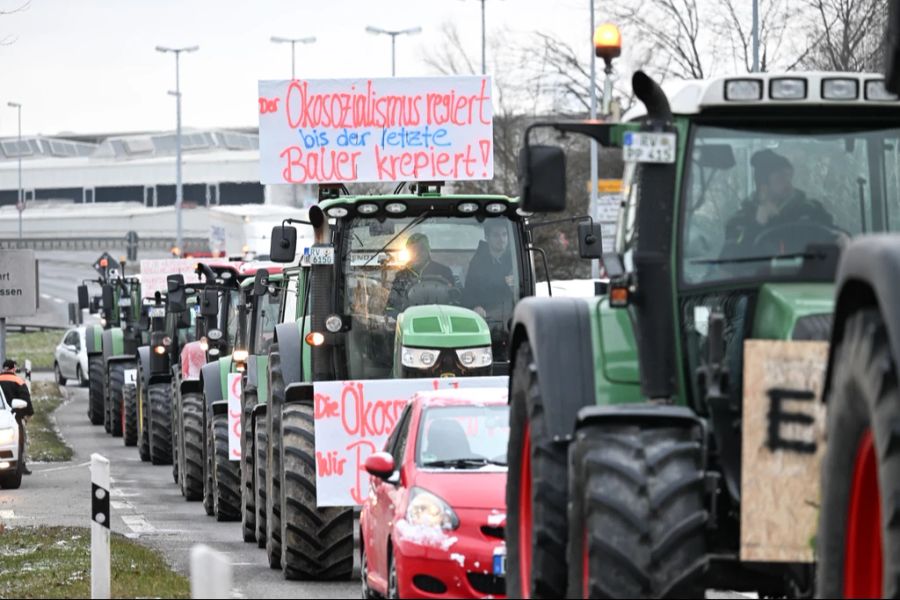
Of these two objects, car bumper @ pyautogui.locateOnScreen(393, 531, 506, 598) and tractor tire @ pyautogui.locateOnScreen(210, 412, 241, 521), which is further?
tractor tire @ pyautogui.locateOnScreen(210, 412, 241, 521)

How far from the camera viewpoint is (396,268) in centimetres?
1705

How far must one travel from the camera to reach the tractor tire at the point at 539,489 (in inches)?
370

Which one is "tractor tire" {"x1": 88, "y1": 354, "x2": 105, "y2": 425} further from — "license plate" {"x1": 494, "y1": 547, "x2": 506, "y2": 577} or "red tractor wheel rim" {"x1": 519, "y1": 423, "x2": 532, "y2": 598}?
"red tractor wheel rim" {"x1": 519, "y1": 423, "x2": 532, "y2": 598}

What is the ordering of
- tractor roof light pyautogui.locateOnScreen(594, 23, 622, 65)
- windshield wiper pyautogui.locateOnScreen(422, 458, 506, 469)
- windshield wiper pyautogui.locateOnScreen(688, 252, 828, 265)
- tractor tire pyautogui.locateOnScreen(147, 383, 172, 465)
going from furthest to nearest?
tractor tire pyautogui.locateOnScreen(147, 383, 172, 465) → windshield wiper pyautogui.locateOnScreen(422, 458, 506, 469) → tractor roof light pyautogui.locateOnScreen(594, 23, 622, 65) → windshield wiper pyautogui.locateOnScreen(688, 252, 828, 265)

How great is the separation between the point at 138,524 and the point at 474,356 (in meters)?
7.43

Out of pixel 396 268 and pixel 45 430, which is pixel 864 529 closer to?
pixel 396 268

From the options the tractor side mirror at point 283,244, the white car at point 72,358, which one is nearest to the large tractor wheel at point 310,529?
the tractor side mirror at point 283,244

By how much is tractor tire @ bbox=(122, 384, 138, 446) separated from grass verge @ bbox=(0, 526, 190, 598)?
1673 centimetres

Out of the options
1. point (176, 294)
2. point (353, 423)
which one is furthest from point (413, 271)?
point (176, 294)

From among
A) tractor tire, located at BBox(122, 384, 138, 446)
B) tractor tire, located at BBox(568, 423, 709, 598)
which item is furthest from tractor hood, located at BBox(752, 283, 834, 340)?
tractor tire, located at BBox(122, 384, 138, 446)

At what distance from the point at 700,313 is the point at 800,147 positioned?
803 millimetres

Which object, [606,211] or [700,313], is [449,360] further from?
[606,211]

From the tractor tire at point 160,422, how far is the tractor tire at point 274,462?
15.7 metres

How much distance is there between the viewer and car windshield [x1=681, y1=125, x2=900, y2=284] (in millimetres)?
9117
